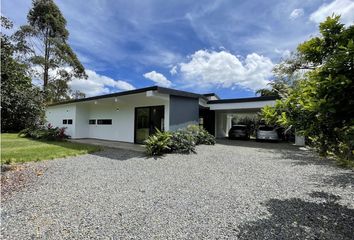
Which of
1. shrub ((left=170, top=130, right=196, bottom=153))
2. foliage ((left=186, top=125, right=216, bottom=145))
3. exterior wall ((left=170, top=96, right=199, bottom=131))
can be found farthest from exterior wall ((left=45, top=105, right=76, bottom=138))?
shrub ((left=170, top=130, right=196, bottom=153))

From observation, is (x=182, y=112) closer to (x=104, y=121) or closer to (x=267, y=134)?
(x=104, y=121)

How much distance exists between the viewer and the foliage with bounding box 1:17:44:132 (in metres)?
5.30

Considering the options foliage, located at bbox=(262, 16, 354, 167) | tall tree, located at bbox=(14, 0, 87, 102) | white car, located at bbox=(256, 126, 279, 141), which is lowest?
white car, located at bbox=(256, 126, 279, 141)

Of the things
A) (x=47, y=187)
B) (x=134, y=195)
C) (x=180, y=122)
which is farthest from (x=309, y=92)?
(x=180, y=122)

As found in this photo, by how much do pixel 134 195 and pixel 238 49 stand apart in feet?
44.4

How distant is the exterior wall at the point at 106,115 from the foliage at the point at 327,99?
864 centimetres

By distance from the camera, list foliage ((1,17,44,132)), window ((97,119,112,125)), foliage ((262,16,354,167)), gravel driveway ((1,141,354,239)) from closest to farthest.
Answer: foliage ((262,16,354,167)), gravel driveway ((1,141,354,239)), foliage ((1,17,44,132)), window ((97,119,112,125))

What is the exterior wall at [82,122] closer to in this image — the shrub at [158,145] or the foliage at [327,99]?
the shrub at [158,145]

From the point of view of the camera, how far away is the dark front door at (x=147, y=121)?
1263cm

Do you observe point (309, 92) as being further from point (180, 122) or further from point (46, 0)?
point (46, 0)

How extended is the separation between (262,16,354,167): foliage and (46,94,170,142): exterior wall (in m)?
8.64

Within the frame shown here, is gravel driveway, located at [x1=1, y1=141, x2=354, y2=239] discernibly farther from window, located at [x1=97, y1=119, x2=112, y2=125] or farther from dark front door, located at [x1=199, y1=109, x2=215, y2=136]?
dark front door, located at [x1=199, y1=109, x2=215, y2=136]

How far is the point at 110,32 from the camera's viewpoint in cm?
1288

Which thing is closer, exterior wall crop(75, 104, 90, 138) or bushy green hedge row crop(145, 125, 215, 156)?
bushy green hedge row crop(145, 125, 215, 156)
